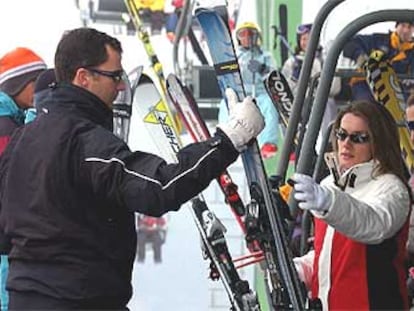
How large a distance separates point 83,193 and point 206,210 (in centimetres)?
128

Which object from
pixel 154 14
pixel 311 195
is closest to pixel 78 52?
pixel 311 195

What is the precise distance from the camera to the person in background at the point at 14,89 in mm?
3818

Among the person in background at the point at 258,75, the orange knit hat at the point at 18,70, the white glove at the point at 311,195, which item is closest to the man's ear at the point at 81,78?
the white glove at the point at 311,195

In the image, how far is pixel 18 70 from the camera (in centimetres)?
408

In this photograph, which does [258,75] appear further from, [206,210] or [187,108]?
[206,210]

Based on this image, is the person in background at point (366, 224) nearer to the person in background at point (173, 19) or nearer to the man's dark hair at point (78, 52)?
the man's dark hair at point (78, 52)

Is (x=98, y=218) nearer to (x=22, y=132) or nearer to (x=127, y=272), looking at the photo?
(x=127, y=272)

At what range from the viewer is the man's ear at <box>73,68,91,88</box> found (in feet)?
9.20

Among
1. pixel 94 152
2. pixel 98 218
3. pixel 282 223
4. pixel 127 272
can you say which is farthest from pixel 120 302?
pixel 282 223

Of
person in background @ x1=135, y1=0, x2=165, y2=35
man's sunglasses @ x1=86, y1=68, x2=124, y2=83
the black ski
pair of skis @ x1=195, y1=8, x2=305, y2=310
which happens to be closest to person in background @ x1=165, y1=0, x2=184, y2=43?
person in background @ x1=135, y1=0, x2=165, y2=35

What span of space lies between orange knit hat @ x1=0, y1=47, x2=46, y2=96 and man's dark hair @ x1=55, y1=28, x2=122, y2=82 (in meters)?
1.24

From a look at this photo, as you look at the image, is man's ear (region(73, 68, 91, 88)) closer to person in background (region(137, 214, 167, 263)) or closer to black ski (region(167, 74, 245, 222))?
black ski (region(167, 74, 245, 222))

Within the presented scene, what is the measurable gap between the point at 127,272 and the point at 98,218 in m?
0.20

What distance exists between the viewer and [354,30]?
379 centimetres
